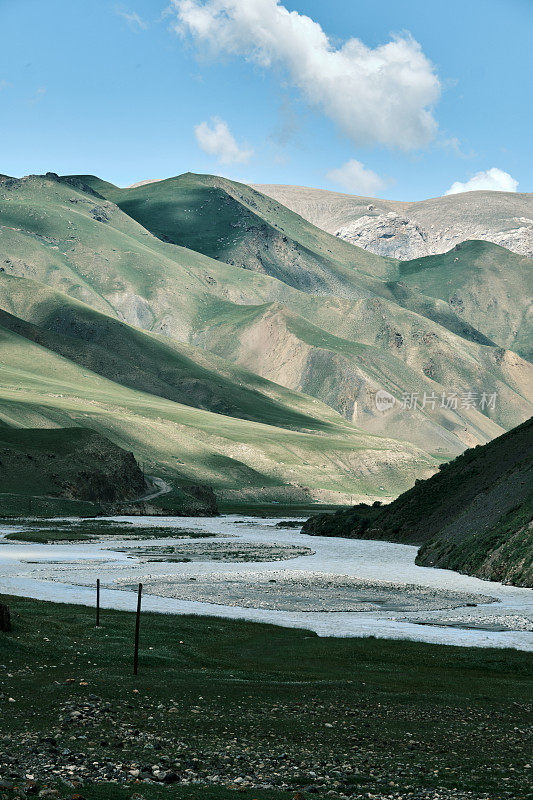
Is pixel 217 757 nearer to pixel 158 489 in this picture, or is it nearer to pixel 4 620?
pixel 4 620

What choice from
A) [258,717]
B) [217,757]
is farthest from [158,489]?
[217,757]

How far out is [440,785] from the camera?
17062 millimetres

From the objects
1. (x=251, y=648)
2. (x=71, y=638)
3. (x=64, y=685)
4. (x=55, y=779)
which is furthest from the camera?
(x=251, y=648)

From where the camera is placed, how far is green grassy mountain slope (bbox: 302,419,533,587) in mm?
66062

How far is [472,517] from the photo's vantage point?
7775 centimetres

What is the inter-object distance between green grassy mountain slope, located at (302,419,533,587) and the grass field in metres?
30.9

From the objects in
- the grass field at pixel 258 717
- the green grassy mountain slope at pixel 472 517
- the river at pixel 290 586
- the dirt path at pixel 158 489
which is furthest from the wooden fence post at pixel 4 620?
the dirt path at pixel 158 489

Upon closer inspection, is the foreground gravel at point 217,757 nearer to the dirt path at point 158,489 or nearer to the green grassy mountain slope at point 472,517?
the green grassy mountain slope at point 472,517

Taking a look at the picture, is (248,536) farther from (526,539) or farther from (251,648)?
(251,648)

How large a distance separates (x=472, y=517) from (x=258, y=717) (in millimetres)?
58168

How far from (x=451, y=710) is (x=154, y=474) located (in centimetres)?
17310

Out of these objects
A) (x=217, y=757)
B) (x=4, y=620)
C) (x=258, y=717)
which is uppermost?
(x=4, y=620)

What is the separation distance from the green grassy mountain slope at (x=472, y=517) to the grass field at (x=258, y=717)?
30.9 m

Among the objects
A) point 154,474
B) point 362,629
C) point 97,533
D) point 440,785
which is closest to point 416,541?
point 97,533
